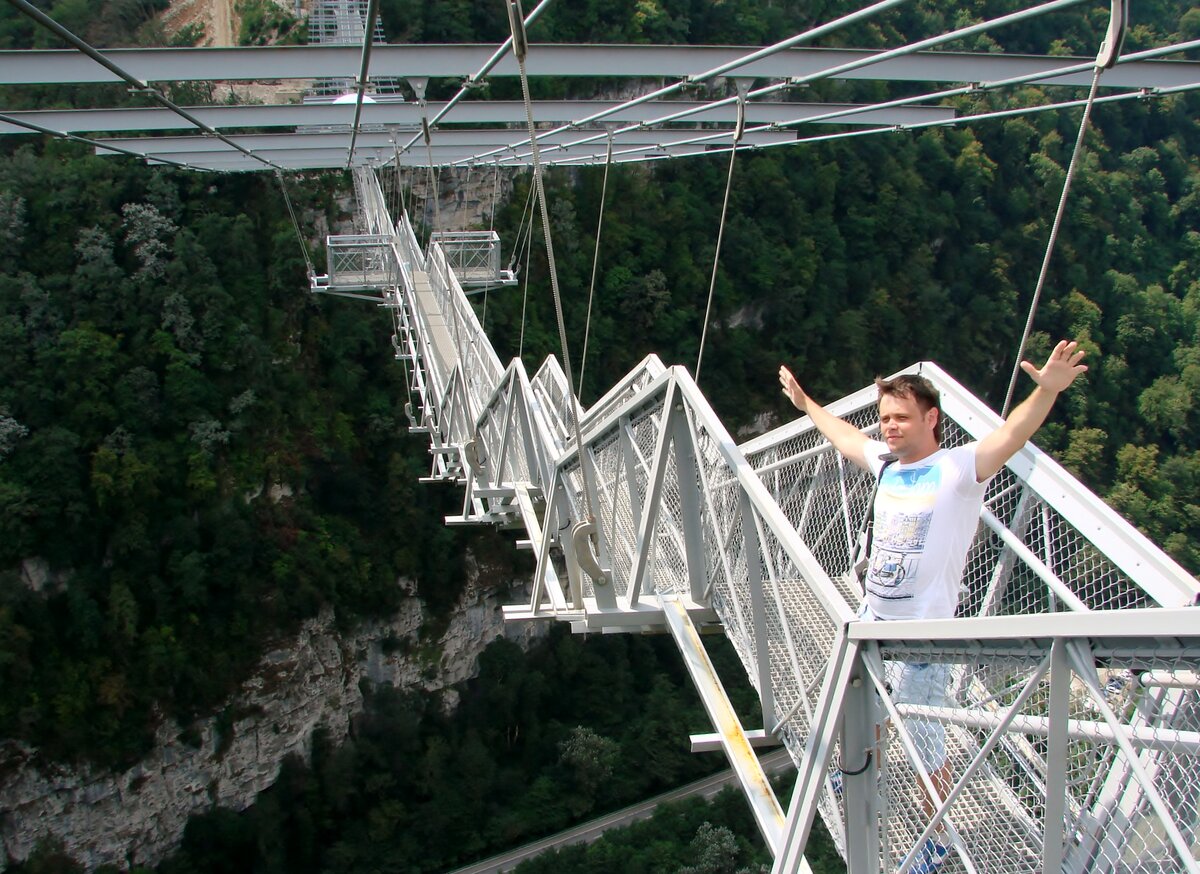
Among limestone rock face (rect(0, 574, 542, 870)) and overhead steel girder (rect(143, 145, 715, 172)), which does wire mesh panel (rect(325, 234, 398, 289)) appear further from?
limestone rock face (rect(0, 574, 542, 870))

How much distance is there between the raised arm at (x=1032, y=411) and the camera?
7.82 feet

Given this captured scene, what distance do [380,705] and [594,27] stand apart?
16.7 m

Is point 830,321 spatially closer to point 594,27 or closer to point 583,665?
point 594,27

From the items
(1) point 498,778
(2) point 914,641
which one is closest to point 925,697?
(2) point 914,641

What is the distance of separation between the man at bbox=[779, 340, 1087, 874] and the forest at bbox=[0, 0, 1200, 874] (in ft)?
61.0

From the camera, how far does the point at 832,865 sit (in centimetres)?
1938

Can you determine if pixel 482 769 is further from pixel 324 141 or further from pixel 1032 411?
pixel 1032 411

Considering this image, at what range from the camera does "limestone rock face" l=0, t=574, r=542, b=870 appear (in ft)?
61.0

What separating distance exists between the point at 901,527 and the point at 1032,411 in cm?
44

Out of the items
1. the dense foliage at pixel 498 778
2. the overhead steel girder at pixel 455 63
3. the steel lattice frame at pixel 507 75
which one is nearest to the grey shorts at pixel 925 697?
the steel lattice frame at pixel 507 75

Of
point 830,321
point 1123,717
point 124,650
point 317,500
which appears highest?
point 1123,717

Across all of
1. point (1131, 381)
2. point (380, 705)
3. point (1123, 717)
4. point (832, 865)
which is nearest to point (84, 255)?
point (380, 705)

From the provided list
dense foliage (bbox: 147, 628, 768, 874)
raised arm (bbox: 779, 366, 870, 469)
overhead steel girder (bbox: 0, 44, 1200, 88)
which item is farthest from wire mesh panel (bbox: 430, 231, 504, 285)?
dense foliage (bbox: 147, 628, 768, 874)

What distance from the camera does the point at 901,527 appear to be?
8.75ft
